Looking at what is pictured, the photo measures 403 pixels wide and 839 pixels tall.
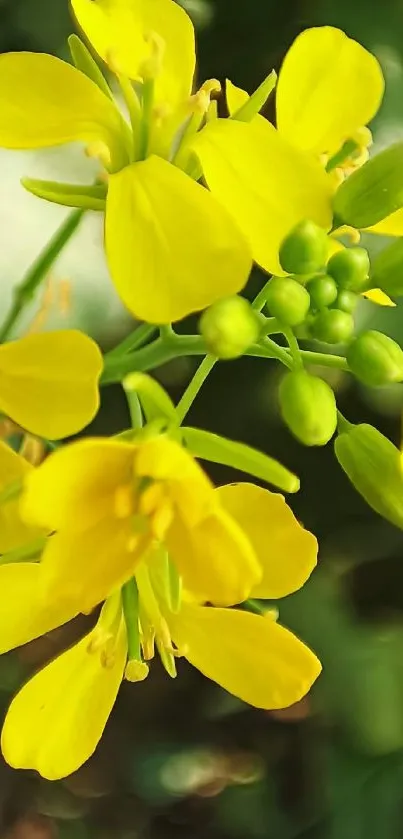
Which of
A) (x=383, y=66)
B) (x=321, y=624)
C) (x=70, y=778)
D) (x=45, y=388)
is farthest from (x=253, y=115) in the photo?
(x=70, y=778)

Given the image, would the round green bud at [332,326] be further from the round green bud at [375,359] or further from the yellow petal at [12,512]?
the yellow petal at [12,512]

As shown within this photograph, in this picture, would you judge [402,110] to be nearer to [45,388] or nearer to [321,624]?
[321,624]

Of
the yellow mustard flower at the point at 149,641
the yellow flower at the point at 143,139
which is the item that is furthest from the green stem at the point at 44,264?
the yellow mustard flower at the point at 149,641

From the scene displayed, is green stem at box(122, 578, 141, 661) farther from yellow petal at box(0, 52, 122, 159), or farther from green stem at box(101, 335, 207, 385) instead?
yellow petal at box(0, 52, 122, 159)

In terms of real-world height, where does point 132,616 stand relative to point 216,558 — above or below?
below

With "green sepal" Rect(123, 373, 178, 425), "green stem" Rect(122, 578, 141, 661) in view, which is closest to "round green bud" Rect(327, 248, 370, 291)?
"green sepal" Rect(123, 373, 178, 425)

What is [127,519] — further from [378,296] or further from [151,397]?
[378,296]

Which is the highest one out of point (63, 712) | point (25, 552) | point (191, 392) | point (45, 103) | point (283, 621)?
point (45, 103)

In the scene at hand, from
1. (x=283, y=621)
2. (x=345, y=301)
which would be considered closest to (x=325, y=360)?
(x=345, y=301)
